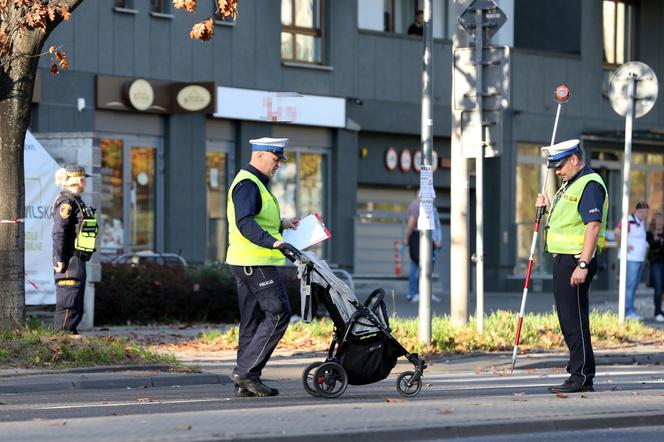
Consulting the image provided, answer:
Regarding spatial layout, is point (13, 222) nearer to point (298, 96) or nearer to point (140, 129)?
point (140, 129)

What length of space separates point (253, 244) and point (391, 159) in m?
20.8

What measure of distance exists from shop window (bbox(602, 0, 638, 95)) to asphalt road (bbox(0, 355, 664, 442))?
2238 centimetres

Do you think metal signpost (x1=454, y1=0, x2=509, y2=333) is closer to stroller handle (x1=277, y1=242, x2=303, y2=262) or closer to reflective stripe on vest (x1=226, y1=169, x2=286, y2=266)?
reflective stripe on vest (x1=226, y1=169, x2=286, y2=266)

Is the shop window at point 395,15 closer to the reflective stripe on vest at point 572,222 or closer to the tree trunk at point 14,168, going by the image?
the tree trunk at point 14,168

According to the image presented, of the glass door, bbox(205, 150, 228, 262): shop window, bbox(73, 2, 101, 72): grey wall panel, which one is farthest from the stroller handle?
bbox(205, 150, 228, 262): shop window

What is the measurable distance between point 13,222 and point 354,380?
197 inches

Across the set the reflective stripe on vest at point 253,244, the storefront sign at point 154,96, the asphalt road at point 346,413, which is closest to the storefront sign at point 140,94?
the storefront sign at point 154,96

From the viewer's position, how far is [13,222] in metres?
15.0

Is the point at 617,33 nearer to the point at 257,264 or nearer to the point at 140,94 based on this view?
the point at 140,94

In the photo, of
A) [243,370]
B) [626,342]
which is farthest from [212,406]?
[626,342]

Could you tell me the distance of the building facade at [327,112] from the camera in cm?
2688

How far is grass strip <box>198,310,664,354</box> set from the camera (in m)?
16.4

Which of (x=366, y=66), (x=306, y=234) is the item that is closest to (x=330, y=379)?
(x=306, y=234)

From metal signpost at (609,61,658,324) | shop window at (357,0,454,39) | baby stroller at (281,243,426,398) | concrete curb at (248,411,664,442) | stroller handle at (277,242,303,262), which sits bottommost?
concrete curb at (248,411,664,442)
